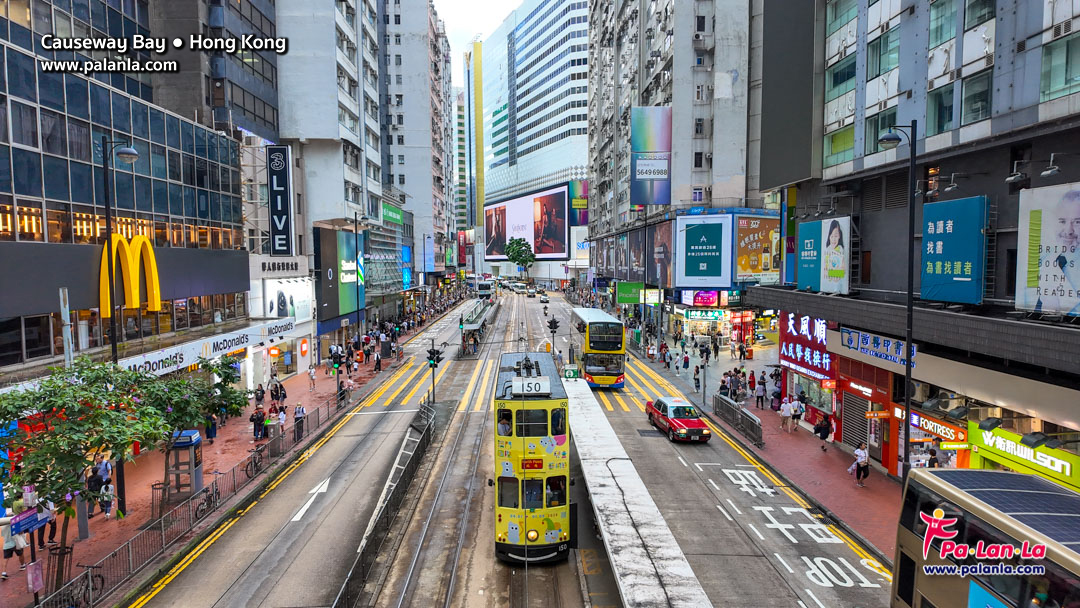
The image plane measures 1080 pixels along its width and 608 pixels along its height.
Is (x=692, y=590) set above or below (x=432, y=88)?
below

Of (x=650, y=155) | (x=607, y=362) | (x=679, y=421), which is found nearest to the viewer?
(x=679, y=421)

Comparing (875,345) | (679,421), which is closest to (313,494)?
(679,421)

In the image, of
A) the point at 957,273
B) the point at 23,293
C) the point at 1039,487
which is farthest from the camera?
the point at 23,293

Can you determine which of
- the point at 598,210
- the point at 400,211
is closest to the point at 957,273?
the point at 400,211

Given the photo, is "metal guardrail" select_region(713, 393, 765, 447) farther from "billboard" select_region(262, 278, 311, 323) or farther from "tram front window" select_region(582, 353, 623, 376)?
"billboard" select_region(262, 278, 311, 323)

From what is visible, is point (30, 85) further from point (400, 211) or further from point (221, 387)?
point (400, 211)

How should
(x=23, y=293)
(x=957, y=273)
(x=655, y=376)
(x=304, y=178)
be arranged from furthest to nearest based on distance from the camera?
(x=304, y=178) < (x=655, y=376) < (x=23, y=293) < (x=957, y=273)

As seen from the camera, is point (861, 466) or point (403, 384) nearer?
point (861, 466)

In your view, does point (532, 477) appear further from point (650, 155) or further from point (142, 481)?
point (650, 155)
